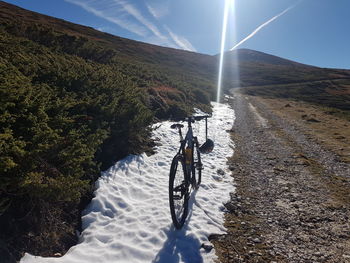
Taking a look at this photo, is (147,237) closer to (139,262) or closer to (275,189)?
(139,262)

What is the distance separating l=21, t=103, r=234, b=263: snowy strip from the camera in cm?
452

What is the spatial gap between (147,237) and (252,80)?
322 ft

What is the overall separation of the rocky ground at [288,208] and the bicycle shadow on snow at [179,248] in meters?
0.44

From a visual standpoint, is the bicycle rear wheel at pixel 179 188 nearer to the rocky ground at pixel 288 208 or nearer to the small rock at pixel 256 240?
the rocky ground at pixel 288 208

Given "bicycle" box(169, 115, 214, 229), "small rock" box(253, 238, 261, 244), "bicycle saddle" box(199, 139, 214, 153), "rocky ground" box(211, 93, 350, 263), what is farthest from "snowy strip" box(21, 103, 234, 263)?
"bicycle saddle" box(199, 139, 214, 153)

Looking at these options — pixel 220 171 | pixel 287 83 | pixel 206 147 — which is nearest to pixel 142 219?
pixel 206 147

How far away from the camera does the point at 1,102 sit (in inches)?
186

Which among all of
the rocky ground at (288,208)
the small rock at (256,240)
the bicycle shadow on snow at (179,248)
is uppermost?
the rocky ground at (288,208)

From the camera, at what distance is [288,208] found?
664cm

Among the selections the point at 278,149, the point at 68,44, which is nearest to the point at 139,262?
the point at 278,149

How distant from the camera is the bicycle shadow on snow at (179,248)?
450cm

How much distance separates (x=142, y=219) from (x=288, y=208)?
3.70 meters

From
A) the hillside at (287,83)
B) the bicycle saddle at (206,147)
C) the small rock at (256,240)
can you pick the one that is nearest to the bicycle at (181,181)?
the bicycle saddle at (206,147)

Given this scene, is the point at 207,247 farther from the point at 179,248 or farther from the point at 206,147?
the point at 206,147
